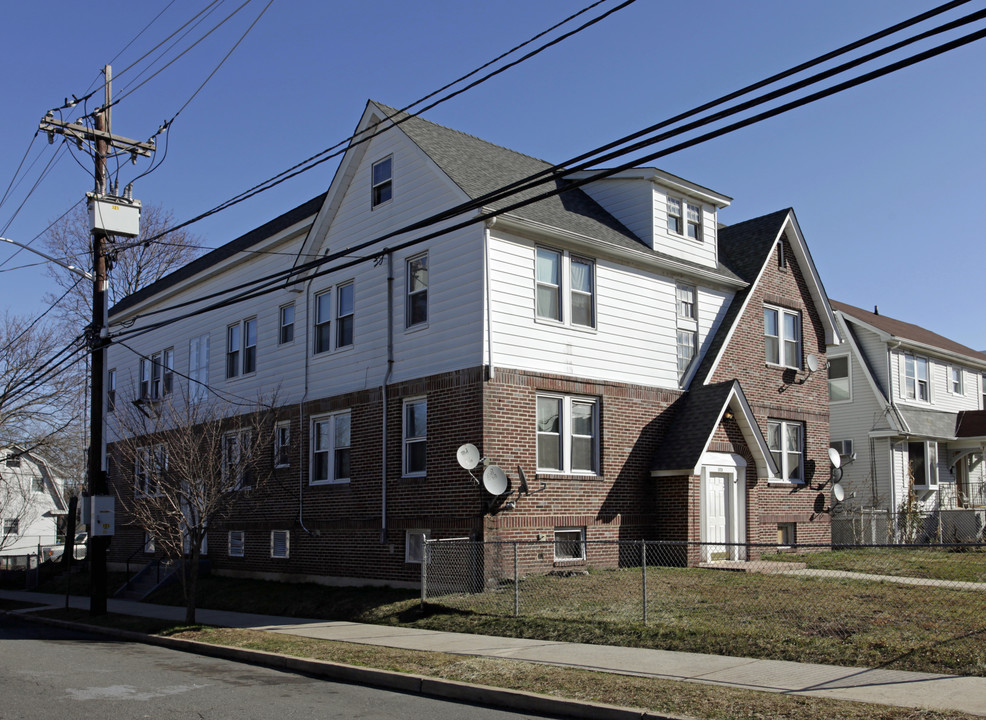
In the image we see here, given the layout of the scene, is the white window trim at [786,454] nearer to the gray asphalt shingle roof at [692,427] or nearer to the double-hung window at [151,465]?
A: the gray asphalt shingle roof at [692,427]

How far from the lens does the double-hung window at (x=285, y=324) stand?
24.2 meters

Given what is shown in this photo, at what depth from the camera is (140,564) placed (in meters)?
30.0

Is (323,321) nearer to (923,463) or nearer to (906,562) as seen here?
(906,562)

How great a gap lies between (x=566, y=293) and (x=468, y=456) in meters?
4.34

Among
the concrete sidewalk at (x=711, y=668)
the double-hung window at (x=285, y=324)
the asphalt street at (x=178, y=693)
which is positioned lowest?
the asphalt street at (x=178, y=693)

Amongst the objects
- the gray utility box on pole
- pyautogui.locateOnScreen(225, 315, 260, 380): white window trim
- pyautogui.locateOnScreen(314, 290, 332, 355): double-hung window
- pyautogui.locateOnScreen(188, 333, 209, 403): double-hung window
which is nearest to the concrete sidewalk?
pyautogui.locateOnScreen(314, 290, 332, 355): double-hung window

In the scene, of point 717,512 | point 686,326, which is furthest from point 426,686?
point 686,326

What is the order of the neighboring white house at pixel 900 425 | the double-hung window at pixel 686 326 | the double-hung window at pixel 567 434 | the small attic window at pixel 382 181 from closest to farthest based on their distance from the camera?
the double-hung window at pixel 567 434 < the small attic window at pixel 382 181 < the double-hung window at pixel 686 326 < the neighboring white house at pixel 900 425

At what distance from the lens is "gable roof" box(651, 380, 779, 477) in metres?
20.1

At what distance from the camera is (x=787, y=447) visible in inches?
939

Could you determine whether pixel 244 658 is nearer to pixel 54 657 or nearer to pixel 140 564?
pixel 54 657

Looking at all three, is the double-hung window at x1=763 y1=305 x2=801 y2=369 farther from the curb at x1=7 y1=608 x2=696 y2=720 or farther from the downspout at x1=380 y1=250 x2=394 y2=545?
the curb at x1=7 y1=608 x2=696 y2=720

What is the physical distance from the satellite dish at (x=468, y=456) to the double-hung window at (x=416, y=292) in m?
3.39

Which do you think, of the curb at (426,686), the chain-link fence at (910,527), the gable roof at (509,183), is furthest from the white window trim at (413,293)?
the chain-link fence at (910,527)
